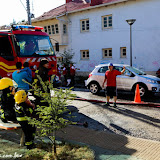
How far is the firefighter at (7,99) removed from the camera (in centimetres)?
541

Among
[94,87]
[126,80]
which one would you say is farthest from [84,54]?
[126,80]

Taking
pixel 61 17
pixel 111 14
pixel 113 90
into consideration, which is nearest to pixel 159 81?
pixel 113 90

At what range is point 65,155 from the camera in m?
4.18

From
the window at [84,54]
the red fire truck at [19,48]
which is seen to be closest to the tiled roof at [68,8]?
the window at [84,54]

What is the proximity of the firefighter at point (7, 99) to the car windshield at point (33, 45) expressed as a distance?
4077mm

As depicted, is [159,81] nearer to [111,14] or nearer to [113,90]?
[113,90]

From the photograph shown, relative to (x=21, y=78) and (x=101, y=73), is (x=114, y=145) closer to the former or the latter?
(x=21, y=78)

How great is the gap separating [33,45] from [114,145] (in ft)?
21.0

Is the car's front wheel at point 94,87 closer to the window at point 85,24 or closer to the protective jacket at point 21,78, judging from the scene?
the protective jacket at point 21,78

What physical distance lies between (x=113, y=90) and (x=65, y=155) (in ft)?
16.5

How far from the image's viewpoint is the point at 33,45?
980cm

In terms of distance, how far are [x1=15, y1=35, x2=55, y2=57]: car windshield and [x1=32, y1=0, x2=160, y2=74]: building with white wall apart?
10.3m

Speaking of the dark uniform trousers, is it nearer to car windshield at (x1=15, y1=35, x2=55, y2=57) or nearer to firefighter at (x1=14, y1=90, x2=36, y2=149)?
firefighter at (x1=14, y1=90, x2=36, y2=149)

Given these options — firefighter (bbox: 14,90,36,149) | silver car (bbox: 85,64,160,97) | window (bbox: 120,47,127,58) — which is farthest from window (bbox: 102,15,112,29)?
firefighter (bbox: 14,90,36,149)
